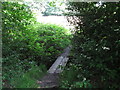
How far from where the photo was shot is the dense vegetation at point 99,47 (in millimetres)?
2369

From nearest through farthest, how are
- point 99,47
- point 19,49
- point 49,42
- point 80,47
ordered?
1. point 99,47
2. point 80,47
3. point 19,49
4. point 49,42

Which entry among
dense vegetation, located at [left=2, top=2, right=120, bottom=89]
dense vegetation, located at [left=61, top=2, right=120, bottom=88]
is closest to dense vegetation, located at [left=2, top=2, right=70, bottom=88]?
dense vegetation, located at [left=2, top=2, right=120, bottom=89]

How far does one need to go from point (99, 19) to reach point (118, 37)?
525mm

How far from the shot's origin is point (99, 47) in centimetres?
247

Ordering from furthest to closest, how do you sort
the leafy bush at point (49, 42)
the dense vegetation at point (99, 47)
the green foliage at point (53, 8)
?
the leafy bush at point (49, 42)
the green foliage at point (53, 8)
the dense vegetation at point (99, 47)

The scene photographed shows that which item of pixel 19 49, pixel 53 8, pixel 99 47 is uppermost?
pixel 53 8

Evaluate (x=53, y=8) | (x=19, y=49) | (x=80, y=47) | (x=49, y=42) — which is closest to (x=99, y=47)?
(x=80, y=47)

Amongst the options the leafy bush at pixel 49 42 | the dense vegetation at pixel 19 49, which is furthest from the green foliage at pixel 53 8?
the leafy bush at pixel 49 42

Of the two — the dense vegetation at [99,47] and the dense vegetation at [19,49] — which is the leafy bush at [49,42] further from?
the dense vegetation at [99,47]

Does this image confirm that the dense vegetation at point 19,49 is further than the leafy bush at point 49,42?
No

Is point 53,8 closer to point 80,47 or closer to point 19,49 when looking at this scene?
point 19,49

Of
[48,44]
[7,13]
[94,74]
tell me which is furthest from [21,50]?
[94,74]

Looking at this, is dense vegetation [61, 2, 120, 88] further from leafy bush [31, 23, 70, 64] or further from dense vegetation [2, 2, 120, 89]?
leafy bush [31, 23, 70, 64]

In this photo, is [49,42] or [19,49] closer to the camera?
[19,49]
